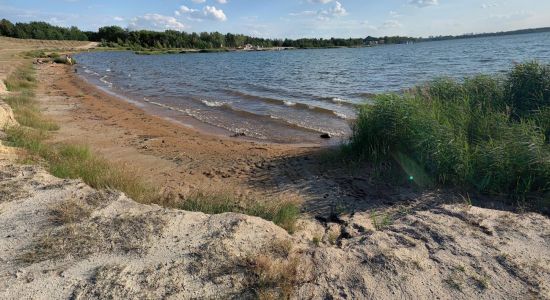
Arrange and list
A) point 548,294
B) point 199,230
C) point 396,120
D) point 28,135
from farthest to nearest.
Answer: point 28,135
point 396,120
point 199,230
point 548,294

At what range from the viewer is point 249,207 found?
17.4 ft

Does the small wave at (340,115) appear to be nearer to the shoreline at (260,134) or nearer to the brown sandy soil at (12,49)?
the shoreline at (260,134)

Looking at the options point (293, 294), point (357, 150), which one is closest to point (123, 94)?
point (357, 150)

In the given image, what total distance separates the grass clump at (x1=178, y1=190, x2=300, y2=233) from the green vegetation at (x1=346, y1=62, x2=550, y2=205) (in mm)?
2372

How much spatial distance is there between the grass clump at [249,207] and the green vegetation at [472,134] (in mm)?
2372

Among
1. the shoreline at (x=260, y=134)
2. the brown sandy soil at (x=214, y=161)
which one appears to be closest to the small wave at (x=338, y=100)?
the shoreline at (x=260, y=134)

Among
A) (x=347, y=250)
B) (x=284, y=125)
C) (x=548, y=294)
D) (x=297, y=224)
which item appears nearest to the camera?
(x=548, y=294)

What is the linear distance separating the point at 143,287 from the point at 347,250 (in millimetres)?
2041

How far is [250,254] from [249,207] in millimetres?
1758

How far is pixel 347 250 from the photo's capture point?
3.80 m

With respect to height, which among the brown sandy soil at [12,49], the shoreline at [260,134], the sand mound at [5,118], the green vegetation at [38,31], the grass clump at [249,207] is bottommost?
the shoreline at [260,134]

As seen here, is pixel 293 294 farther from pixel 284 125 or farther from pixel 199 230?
pixel 284 125

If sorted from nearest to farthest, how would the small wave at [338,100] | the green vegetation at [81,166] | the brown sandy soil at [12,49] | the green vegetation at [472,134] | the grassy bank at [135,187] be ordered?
the grassy bank at [135,187] → the green vegetation at [472,134] → the green vegetation at [81,166] → the small wave at [338,100] → the brown sandy soil at [12,49]

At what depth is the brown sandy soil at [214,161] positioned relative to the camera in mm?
→ 6189
